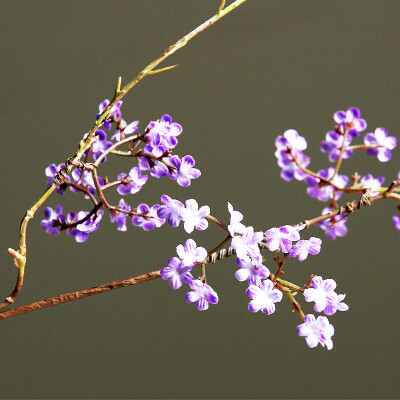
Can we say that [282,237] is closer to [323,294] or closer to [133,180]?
[323,294]

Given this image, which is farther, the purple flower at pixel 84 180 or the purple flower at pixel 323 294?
the purple flower at pixel 84 180

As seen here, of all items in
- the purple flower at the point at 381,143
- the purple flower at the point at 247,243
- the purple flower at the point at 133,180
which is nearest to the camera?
the purple flower at the point at 247,243

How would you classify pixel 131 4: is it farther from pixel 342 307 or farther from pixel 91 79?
pixel 342 307

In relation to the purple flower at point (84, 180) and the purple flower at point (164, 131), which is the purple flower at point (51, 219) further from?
the purple flower at point (164, 131)

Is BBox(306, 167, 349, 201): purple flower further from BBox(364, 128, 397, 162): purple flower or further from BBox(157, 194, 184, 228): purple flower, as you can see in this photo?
BBox(157, 194, 184, 228): purple flower

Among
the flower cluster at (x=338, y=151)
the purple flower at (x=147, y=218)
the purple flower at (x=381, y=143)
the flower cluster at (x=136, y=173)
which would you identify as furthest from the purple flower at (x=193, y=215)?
the purple flower at (x=381, y=143)

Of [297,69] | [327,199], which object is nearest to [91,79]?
[297,69]

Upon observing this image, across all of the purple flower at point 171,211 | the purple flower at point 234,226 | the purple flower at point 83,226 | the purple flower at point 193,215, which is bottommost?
the purple flower at point 234,226
